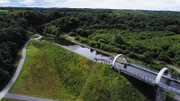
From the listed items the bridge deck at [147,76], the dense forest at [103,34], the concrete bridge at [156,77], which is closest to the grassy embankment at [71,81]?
the bridge deck at [147,76]

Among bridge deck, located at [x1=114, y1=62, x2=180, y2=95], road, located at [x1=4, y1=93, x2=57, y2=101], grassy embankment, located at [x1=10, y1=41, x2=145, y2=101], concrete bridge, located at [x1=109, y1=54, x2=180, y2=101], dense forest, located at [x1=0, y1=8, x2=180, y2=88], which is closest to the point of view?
bridge deck, located at [x1=114, y1=62, x2=180, y2=95]

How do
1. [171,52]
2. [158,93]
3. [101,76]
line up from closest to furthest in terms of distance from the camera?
[158,93] → [101,76] → [171,52]

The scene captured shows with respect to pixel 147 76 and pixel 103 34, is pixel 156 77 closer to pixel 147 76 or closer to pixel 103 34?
pixel 147 76

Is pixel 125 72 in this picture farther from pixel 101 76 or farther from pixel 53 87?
pixel 53 87

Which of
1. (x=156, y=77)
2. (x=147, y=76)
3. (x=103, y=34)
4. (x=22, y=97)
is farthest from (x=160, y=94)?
(x=103, y=34)

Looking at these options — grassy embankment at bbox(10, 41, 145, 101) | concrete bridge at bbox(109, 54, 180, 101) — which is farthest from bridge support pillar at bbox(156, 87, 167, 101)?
grassy embankment at bbox(10, 41, 145, 101)

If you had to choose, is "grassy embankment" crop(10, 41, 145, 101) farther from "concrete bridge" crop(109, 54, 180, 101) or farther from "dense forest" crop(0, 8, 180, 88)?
"dense forest" crop(0, 8, 180, 88)

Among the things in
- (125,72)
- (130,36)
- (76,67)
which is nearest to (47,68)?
(76,67)
